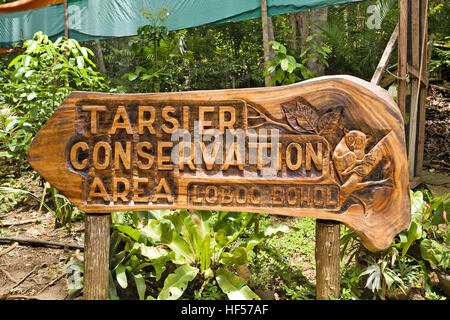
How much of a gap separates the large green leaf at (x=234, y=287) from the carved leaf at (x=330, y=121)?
111 centimetres

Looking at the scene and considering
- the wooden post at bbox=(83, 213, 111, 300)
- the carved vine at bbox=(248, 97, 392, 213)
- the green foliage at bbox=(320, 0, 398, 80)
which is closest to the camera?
the carved vine at bbox=(248, 97, 392, 213)

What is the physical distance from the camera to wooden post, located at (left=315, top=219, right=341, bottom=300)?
2.13 meters

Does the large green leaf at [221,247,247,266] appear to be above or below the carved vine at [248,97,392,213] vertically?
below

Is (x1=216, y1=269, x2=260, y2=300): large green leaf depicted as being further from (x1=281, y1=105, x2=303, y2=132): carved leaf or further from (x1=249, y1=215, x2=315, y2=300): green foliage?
(x1=281, y1=105, x2=303, y2=132): carved leaf

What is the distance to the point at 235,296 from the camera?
2355 millimetres

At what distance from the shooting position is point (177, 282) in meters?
2.37

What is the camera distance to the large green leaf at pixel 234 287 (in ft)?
7.74

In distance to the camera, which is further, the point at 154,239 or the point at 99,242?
the point at 154,239

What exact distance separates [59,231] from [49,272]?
76 centimetres

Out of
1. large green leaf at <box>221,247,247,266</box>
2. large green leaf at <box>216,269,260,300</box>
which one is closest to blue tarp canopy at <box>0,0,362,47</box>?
large green leaf at <box>221,247,247,266</box>

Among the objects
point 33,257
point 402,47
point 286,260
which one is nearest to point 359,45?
point 402,47

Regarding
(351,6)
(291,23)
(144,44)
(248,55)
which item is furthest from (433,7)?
(144,44)

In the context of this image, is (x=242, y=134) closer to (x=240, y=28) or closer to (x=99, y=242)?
(x=99, y=242)

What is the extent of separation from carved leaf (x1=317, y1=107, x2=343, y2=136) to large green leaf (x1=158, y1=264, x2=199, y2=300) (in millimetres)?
1227
